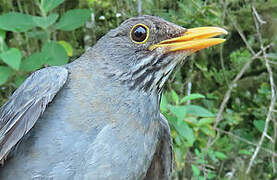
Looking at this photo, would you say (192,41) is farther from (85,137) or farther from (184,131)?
(184,131)

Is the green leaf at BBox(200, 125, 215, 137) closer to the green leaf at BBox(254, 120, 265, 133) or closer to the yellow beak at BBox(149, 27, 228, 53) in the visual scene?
the green leaf at BBox(254, 120, 265, 133)

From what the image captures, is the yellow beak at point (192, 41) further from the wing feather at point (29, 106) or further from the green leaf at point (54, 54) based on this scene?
the green leaf at point (54, 54)

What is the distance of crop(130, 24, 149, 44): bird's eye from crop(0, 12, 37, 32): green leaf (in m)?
1.08

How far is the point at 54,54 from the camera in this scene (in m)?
2.78

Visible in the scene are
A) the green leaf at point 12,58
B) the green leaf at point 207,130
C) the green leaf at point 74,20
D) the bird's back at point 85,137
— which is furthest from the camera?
the green leaf at point 207,130

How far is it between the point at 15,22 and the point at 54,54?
1.18 feet

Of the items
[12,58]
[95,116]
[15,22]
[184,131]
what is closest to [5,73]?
[12,58]

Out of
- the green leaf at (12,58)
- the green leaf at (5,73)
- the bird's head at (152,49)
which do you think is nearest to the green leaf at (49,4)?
the green leaf at (12,58)

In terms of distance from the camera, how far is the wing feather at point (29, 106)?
1.92 metres

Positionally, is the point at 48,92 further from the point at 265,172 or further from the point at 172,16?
the point at 265,172

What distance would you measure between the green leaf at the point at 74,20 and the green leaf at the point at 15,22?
22 centimetres

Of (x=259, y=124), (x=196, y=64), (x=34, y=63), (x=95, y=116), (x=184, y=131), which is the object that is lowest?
(x=259, y=124)

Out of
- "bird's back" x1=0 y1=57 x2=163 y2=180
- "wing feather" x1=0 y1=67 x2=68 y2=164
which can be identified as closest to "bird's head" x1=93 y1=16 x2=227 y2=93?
"bird's back" x1=0 y1=57 x2=163 y2=180

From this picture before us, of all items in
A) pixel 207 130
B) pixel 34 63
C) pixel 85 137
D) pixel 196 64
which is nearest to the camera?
pixel 85 137
